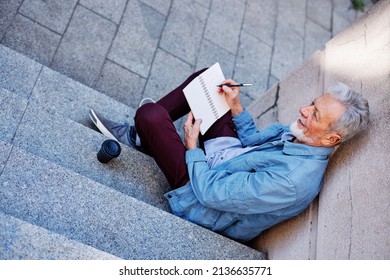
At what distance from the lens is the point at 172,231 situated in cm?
→ 236

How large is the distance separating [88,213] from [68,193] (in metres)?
0.14

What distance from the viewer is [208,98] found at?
2838 mm

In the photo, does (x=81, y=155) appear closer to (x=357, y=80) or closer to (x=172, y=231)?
(x=172, y=231)

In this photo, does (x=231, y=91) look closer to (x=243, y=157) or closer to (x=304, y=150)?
(x=243, y=157)

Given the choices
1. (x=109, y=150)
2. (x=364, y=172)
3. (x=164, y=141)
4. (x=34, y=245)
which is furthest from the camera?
(x=164, y=141)

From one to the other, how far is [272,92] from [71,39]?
1703 millimetres

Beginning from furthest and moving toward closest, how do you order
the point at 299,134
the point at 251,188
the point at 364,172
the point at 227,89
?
the point at 227,89 < the point at 299,134 < the point at 251,188 < the point at 364,172

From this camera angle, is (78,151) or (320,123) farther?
(78,151)

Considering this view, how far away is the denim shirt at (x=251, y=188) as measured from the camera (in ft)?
7.48

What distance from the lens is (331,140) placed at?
232 cm

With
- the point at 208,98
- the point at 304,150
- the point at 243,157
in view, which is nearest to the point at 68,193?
the point at 243,157

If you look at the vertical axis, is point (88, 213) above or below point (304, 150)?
below

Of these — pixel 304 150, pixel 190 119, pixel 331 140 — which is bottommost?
pixel 190 119

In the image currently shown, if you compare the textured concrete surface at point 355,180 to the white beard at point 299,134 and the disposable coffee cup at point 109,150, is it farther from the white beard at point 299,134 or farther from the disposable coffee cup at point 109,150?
the disposable coffee cup at point 109,150
